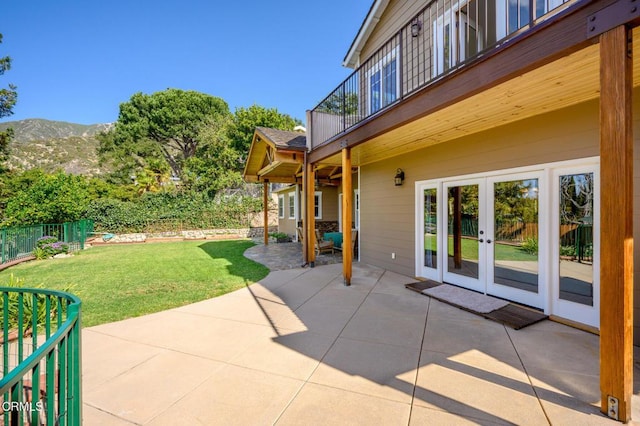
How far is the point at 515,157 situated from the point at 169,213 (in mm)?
16703

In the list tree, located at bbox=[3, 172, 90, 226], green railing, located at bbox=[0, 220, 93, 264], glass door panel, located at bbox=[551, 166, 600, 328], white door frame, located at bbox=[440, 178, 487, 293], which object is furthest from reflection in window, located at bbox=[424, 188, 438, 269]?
tree, located at bbox=[3, 172, 90, 226]

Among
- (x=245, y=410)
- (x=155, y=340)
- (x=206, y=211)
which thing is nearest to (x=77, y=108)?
(x=206, y=211)

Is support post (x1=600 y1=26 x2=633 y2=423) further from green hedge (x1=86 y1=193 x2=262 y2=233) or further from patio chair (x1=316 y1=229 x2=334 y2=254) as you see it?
green hedge (x1=86 y1=193 x2=262 y2=233)

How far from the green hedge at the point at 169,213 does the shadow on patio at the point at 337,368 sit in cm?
1337

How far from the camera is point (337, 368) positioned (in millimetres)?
2848

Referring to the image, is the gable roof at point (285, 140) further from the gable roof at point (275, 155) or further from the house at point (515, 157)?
the house at point (515, 157)

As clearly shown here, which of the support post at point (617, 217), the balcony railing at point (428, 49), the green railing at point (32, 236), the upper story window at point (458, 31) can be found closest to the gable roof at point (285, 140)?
the balcony railing at point (428, 49)

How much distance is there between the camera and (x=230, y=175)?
74.6 feet

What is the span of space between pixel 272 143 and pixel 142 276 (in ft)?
15.4

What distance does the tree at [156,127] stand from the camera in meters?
24.4

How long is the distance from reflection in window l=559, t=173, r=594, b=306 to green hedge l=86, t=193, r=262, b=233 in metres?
16.5

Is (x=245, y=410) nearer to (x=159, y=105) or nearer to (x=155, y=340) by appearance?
(x=155, y=340)

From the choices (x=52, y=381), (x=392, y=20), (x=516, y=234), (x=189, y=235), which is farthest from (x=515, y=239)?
(x=189, y=235)

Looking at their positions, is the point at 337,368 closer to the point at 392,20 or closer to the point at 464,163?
the point at 464,163
